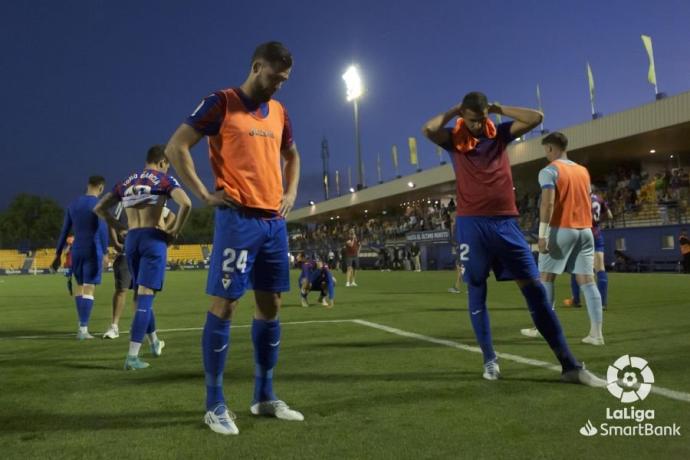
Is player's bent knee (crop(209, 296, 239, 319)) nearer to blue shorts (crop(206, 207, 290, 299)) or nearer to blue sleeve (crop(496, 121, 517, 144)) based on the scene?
blue shorts (crop(206, 207, 290, 299))

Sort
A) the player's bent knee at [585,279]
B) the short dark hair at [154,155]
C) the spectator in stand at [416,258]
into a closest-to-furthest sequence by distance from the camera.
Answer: the short dark hair at [154,155] < the player's bent knee at [585,279] < the spectator in stand at [416,258]

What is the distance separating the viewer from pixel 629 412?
10.8ft

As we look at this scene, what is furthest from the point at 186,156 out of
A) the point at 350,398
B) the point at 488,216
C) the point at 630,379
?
the point at 630,379

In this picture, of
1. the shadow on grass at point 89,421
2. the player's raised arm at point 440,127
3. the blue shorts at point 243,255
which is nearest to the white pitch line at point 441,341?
the player's raised arm at point 440,127

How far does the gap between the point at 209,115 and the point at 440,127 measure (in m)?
1.83

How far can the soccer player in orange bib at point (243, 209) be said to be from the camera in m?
3.30

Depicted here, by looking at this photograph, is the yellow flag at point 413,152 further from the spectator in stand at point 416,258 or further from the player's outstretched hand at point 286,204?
the player's outstretched hand at point 286,204

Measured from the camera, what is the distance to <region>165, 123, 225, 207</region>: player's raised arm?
328 cm

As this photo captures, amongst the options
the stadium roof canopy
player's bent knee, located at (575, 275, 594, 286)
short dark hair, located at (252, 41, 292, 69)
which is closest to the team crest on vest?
short dark hair, located at (252, 41, 292, 69)

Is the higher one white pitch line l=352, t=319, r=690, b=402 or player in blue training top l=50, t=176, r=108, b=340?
player in blue training top l=50, t=176, r=108, b=340

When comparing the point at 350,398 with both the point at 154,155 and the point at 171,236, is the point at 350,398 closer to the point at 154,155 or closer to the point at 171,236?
the point at 171,236

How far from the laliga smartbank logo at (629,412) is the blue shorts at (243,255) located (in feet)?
6.53

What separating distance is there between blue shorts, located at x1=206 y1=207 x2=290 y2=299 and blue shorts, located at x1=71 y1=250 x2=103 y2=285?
4909 mm

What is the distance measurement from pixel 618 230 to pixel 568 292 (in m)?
15.2
